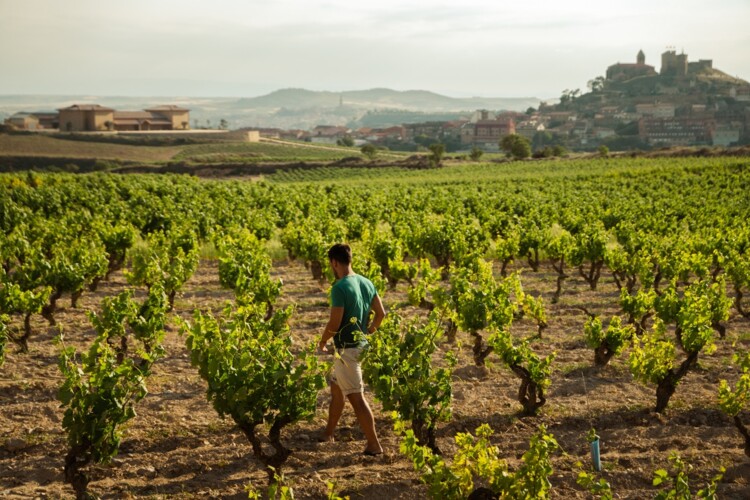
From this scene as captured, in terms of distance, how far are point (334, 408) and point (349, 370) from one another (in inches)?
27.1

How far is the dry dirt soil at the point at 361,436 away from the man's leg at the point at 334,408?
0.64ft

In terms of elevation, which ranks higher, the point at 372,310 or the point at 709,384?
the point at 372,310

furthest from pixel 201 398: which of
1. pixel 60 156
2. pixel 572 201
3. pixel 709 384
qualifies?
pixel 60 156

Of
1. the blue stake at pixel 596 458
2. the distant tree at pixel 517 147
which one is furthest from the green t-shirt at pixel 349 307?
the distant tree at pixel 517 147

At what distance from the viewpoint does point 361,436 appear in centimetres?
845

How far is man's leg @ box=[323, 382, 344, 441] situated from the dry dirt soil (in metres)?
0.19

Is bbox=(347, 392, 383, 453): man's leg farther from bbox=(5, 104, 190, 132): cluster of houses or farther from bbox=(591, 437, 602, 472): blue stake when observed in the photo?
bbox=(5, 104, 190, 132): cluster of houses

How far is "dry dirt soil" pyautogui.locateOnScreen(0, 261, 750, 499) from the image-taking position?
717cm

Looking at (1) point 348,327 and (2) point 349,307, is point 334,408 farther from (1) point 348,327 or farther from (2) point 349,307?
(2) point 349,307

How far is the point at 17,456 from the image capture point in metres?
7.74

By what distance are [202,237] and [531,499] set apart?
17.0 m

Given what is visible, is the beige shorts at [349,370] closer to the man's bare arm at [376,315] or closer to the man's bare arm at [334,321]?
the man's bare arm at [334,321]

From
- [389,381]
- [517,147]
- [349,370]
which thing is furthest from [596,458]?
[517,147]

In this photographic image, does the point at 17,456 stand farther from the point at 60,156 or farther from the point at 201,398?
the point at 60,156
